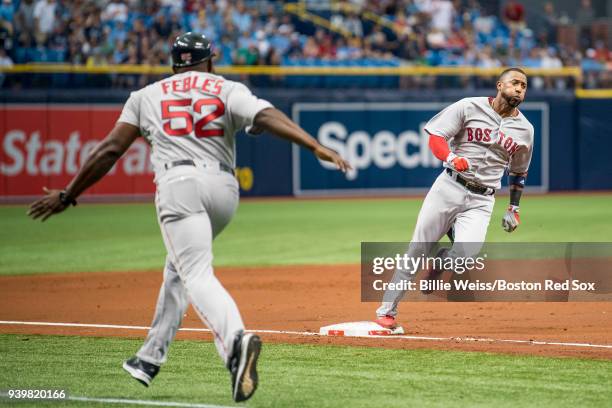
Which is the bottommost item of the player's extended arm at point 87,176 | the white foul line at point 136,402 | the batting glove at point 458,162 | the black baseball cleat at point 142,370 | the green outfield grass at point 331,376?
the green outfield grass at point 331,376

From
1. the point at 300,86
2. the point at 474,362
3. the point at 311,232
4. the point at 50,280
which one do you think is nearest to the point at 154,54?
the point at 300,86

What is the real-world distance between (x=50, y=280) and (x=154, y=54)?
9.98m

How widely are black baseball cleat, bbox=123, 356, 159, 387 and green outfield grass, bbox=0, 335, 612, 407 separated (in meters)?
0.11

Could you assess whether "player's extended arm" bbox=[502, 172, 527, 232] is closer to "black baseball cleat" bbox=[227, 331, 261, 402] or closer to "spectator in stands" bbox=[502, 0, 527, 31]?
"black baseball cleat" bbox=[227, 331, 261, 402]

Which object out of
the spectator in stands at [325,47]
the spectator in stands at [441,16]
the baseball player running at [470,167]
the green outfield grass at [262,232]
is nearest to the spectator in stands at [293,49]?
the spectator in stands at [325,47]

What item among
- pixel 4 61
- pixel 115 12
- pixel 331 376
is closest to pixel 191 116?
pixel 331 376

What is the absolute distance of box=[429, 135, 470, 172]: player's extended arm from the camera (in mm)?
7211

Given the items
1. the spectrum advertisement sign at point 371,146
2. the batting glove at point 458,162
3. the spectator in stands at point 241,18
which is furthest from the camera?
the spectator in stands at point 241,18

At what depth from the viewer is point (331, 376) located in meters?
6.21

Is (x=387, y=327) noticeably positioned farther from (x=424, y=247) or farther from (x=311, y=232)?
(x=311, y=232)

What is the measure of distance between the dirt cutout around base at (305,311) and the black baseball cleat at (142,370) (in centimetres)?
→ 216

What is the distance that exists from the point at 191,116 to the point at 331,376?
1.88m

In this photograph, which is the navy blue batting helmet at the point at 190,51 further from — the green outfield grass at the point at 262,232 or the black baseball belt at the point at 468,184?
the green outfield grass at the point at 262,232

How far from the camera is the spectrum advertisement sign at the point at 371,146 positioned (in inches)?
878
